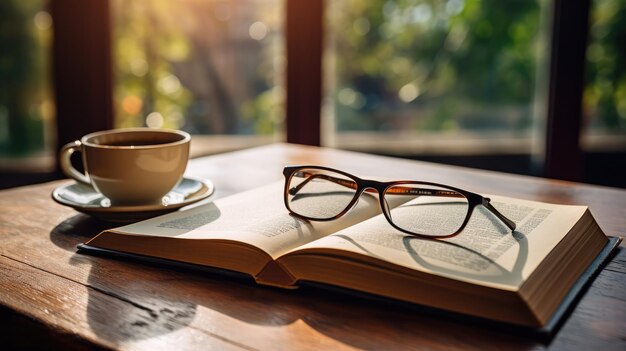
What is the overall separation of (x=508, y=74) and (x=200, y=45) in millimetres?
1112

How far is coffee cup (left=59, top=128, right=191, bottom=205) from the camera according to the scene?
830 mm

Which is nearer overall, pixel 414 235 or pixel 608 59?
pixel 414 235

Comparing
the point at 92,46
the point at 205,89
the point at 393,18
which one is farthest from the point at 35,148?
the point at 393,18

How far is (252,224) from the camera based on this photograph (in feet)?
2.31

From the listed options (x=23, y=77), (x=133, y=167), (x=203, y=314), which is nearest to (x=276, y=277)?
(x=203, y=314)

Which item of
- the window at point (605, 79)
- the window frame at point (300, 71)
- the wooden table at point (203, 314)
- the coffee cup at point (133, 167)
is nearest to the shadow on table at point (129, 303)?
the wooden table at point (203, 314)

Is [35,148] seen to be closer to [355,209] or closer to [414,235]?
[355,209]

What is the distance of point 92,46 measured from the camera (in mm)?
2168

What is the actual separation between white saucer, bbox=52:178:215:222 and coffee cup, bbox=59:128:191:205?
0.08 feet

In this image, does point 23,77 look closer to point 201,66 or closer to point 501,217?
point 201,66

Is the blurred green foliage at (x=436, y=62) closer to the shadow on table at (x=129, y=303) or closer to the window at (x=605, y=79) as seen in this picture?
the window at (x=605, y=79)

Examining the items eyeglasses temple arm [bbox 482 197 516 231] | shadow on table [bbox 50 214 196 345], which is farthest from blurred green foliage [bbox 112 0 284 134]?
eyeglasses temple arm [bbox 482 197 516 231]

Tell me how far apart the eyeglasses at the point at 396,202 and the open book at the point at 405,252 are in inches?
0.6

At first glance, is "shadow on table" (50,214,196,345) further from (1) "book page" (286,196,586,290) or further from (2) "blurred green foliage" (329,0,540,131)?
(2) "blurred green foliage" (329,0,540,131)
